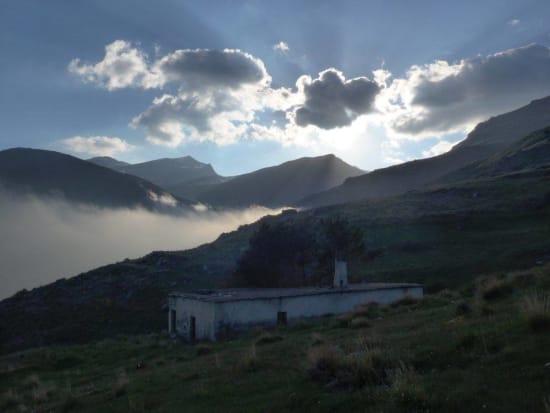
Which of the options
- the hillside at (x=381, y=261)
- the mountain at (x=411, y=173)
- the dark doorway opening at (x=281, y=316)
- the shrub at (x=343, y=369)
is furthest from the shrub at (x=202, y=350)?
the mountain at (x=411, y=173)

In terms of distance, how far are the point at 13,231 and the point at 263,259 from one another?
137 meters

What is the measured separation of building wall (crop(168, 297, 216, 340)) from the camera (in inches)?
1056

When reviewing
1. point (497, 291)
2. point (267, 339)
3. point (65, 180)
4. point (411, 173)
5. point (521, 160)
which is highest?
point (65, 180)

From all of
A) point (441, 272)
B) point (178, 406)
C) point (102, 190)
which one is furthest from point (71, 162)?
point (178, 406)

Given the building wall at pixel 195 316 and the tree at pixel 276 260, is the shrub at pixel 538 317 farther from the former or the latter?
the tree at pixel 276 260

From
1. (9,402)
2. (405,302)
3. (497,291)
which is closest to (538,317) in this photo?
(497,291)

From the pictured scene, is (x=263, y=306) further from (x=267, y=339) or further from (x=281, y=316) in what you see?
(x=267, y=339)

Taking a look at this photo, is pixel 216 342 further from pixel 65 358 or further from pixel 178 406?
pixel 178 406

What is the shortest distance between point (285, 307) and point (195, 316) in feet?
19.2

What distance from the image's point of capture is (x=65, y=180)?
15750 centimetres

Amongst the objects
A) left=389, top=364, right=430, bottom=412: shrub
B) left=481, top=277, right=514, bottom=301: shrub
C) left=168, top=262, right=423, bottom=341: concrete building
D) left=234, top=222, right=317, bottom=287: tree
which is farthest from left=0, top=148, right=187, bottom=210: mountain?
left=389, top=364, right=430, bottom=412: shrub

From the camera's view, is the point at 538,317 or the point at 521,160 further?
the point at 521,160

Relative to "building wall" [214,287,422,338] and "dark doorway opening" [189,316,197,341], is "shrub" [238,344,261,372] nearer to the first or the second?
"building wall" [214,287,422,338]

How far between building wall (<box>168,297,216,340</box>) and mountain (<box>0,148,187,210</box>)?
13800cm
